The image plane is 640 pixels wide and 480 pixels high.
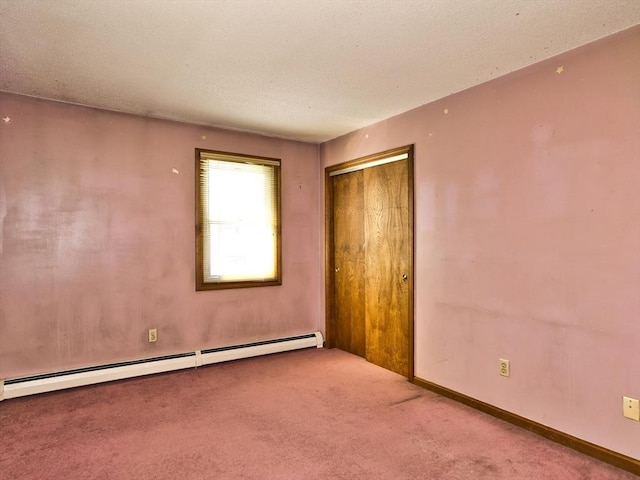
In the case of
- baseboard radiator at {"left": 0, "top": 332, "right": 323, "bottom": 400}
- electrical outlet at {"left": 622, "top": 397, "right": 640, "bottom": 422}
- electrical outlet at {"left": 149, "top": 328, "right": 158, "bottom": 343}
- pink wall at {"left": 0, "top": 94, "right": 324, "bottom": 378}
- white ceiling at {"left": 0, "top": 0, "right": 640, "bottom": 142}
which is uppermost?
white ceiling at {"left": 0, "top": 0, "right": 640, "bottom": 142}

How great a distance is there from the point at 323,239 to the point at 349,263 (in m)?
0.48

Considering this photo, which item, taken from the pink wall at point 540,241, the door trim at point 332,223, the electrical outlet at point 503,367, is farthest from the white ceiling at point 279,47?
the electrical outlet at point 503,367

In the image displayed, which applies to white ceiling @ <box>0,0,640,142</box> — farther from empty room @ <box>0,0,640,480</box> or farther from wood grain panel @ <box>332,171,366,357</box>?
wood grain panel @ <box>332,171,366,357</box>

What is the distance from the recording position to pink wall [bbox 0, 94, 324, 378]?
3.16 meters

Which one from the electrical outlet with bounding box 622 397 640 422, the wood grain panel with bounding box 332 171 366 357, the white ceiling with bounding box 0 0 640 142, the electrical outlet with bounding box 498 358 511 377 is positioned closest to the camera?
the white ceiling with bounding box 0 0 640 142

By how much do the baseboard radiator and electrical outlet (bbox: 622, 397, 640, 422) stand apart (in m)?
2.97

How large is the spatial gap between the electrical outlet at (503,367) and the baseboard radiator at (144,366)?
2.24 metres

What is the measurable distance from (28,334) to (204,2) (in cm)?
293

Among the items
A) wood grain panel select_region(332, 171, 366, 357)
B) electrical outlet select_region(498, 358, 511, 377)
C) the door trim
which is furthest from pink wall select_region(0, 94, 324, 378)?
electrical outlet select_region(498, 358, 511, 377)

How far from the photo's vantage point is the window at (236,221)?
4.00 m

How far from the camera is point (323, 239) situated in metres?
4.69

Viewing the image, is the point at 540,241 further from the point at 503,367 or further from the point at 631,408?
the point at 631,408

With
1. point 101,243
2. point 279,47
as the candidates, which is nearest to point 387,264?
point 279,47

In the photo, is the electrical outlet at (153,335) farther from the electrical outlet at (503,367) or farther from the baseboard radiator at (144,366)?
the electrical outlet at (503,367)
